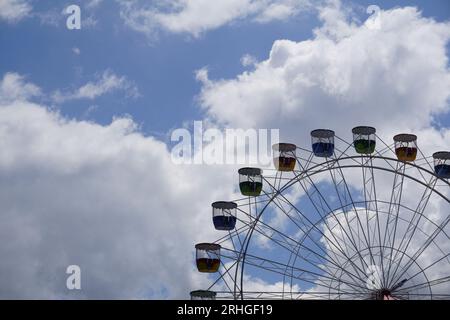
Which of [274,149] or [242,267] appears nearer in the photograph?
[242,267]

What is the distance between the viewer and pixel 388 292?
3105 cm

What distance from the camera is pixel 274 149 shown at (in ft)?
122

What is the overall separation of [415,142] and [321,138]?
194 inches

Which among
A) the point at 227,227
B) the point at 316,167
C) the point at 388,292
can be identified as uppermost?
the point at 316,167

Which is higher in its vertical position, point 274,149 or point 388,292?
point 274,149
